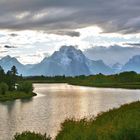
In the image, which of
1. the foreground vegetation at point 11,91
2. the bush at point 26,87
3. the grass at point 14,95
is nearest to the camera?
the grass at point 14,95

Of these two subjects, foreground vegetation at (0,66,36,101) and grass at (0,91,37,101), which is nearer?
grass at (0,91,37,101)

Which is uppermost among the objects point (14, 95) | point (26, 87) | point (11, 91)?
point (26, 87)

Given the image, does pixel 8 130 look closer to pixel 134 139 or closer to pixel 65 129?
pixel 65 129

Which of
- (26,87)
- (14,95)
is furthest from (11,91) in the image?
(14,95)

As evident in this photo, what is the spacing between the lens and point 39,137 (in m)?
36.7

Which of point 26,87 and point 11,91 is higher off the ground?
point 26,87

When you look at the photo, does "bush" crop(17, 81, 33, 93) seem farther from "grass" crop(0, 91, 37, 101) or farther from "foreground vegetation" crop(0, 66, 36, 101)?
"grass" crop(0, 91, 37, 101)

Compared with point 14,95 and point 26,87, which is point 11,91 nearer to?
point 26,87

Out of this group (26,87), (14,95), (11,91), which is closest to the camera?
(14,95)

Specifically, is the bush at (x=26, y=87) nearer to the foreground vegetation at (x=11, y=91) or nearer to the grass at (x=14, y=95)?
the foreground vegetation at (x=11, y=91)

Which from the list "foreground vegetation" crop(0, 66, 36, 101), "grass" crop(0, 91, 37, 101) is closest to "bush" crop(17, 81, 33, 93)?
"foreground vegetation" crop(0, 66, 36, 101)

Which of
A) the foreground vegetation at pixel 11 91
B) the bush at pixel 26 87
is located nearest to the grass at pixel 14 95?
the foreground vegetation at pixel 11 91

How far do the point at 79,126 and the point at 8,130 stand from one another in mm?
34134

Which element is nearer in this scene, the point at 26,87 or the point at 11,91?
the point at 11,91
